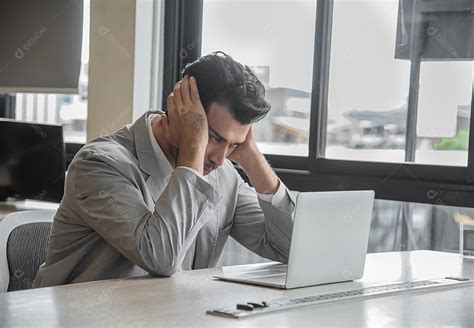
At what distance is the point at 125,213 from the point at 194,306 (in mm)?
407

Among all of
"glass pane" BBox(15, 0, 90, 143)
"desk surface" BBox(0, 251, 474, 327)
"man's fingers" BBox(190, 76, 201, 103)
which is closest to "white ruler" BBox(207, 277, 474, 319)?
"desk surface" BBox(0, 251, 474, 327)

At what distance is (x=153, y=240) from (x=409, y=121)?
167 cm

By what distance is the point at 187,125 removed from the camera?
81.4 inches

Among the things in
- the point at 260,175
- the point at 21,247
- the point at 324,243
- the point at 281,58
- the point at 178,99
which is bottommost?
the point at 21,247

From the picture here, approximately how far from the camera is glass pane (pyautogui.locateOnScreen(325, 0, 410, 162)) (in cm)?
328

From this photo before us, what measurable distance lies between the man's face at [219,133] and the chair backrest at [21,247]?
521mm

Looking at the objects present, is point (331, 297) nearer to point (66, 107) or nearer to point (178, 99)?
point (178, 99)

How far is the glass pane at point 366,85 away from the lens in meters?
3.28

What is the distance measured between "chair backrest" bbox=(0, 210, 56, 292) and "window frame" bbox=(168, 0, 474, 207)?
1.47m

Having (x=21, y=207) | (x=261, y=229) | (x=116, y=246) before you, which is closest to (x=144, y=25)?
(x=21, y=207)

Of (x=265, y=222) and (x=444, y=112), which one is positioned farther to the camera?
(x=444, y=112)

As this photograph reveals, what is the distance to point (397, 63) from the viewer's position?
3273 mm

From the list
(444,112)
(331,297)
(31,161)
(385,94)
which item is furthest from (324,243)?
(31,161)

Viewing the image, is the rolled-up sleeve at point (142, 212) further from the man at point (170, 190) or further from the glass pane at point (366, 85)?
the glass pane at point (366, 85)
